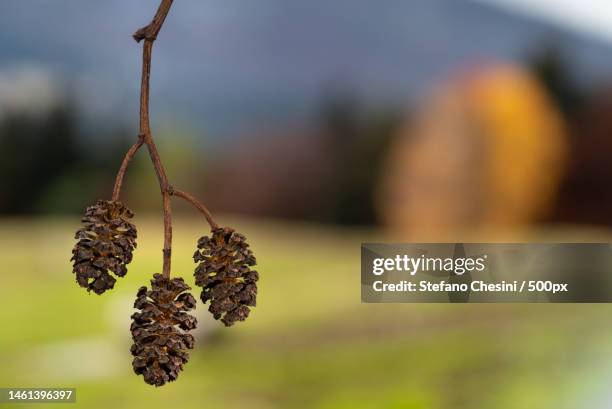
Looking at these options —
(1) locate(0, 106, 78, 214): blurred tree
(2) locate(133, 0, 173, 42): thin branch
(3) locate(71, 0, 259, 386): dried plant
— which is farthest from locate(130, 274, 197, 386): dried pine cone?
(1) locate(0, 106, 78, 214): blurred tree

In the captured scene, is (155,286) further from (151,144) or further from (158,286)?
(151,144)

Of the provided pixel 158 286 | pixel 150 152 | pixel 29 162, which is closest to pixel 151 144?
pixel 150 152

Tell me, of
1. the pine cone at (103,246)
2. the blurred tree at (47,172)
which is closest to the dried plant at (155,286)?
the pine cone at (103,246)

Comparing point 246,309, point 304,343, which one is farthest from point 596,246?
point 246,309

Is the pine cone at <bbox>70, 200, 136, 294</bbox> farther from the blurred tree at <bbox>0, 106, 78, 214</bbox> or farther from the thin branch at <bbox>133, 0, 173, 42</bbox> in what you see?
the blurred tree at <bbox>0, 106, 78, 214</bbox>

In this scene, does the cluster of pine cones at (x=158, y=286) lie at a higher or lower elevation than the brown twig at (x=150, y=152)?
lower

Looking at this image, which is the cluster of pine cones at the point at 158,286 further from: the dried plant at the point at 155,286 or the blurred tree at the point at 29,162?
the blurred tree at the point at 29,162

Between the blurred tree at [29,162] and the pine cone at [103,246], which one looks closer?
the pine cone at [103,246]
